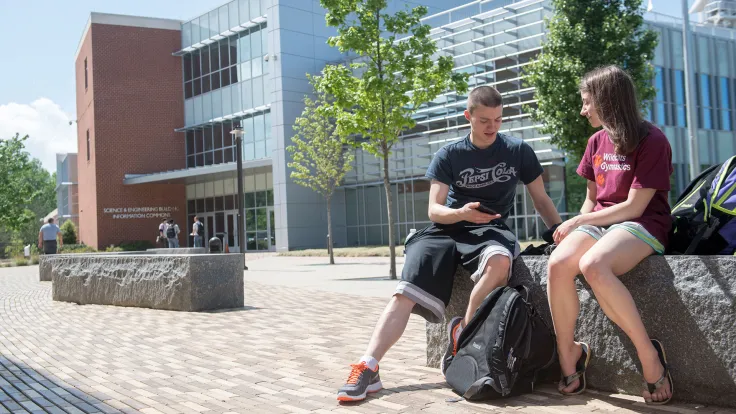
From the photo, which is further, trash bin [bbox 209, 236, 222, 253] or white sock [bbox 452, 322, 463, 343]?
trash bin [bbox 209, 236, 222, 253]

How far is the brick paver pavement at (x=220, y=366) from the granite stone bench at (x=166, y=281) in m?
0.33

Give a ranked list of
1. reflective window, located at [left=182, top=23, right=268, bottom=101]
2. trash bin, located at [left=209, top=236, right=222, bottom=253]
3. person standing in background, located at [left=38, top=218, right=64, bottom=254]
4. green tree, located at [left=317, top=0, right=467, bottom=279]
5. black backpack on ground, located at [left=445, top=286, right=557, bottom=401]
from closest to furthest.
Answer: black backpack on ground, located at [left=445, top=286, right=557, bottom=401], trash bin, located at [left=209, top=236, right=222, bottom=253], green tree, located at [left=317, top=0, right=467, bottom=279], person standing in background, located at [left=38, top=218, right=64, bottom=254], reflective window, located at [left=182, top=23, right=268, bottom=101]

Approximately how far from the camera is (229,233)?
132ft

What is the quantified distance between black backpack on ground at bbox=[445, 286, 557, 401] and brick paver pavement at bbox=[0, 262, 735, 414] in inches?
3.9

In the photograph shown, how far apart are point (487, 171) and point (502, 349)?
1210 mm

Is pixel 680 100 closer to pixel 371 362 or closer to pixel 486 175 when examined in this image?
pixel 486 175

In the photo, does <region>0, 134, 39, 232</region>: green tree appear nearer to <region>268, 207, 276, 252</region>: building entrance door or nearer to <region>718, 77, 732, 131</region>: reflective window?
<region>268, 207, 276, 252</region>: building entrance door

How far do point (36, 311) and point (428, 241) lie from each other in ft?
26.9

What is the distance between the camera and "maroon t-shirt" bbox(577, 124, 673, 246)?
3551 millimetres

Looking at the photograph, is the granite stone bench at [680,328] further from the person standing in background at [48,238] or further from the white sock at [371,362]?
the person standing in background at [48,238]

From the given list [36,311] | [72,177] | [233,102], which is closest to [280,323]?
[36,311]

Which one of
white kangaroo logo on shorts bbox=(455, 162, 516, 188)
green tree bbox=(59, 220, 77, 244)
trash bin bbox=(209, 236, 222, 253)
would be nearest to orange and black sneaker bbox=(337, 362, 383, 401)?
white kangaroo logo on shorts bbox=(455, 162, 516, 188)

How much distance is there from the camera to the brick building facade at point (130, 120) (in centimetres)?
3950

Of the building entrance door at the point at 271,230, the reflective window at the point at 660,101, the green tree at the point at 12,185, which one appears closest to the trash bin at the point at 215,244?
the reflective window at the point at 660,101
